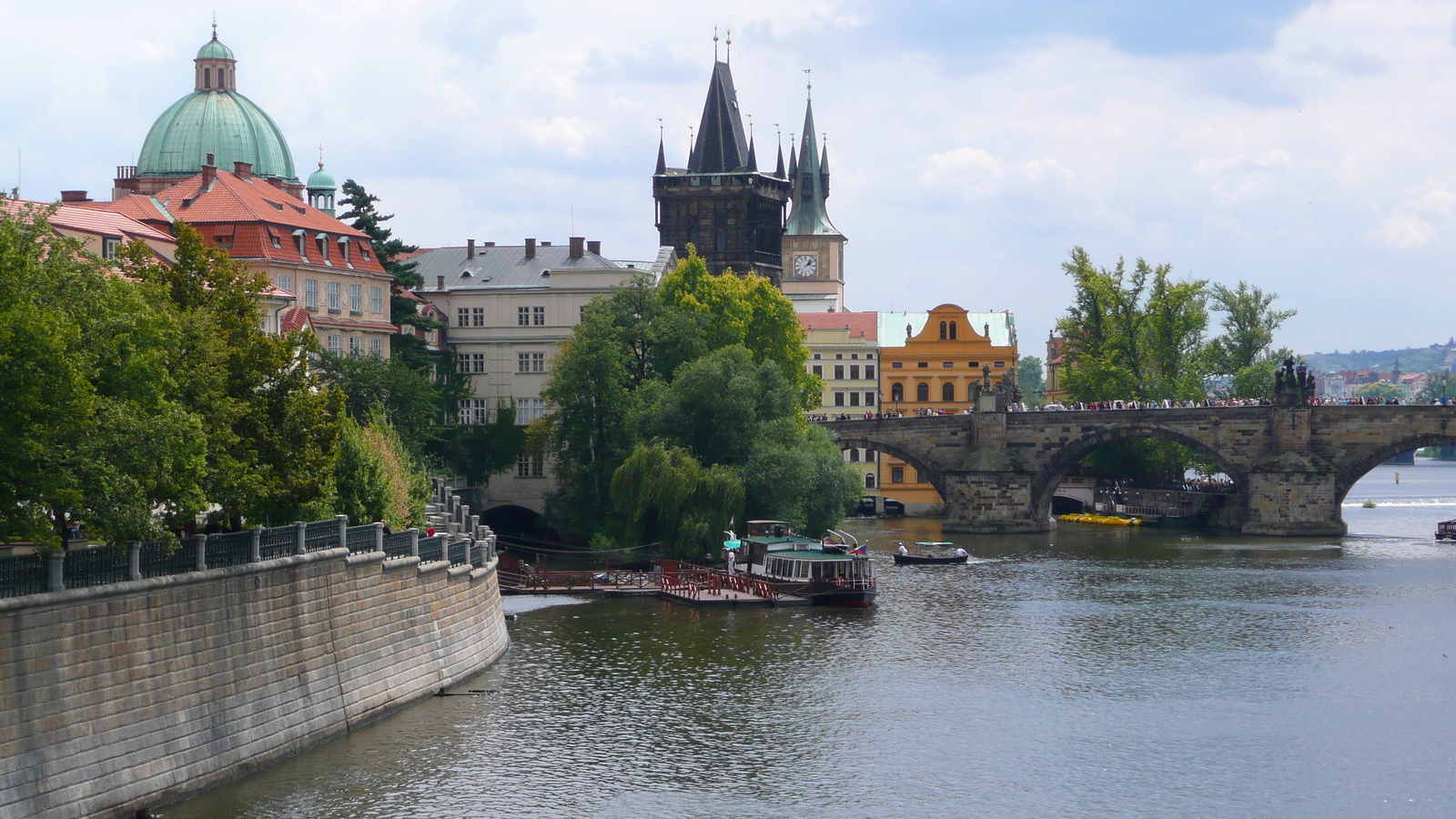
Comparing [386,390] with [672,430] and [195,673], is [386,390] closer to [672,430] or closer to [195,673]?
[672,430]

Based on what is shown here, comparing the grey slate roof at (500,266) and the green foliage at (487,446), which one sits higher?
the grey slate roof at (500,266)

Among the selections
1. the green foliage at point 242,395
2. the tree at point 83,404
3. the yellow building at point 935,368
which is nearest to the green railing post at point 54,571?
the tree at point 83,404

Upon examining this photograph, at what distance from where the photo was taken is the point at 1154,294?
11675 centimetres

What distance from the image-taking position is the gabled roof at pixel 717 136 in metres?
146

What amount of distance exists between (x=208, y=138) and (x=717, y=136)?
156ft

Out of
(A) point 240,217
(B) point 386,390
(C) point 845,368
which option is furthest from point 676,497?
(C) point 845,368

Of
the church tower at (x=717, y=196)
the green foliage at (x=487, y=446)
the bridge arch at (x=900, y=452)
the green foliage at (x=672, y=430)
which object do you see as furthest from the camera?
the church tower at (x=717, y=196)

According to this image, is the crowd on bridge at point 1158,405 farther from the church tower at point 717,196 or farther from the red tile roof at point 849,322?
the church tower at point 717,196

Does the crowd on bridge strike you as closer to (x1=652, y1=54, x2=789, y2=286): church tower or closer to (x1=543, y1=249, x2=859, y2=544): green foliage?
(x1=543, y1=249, x2=859, y2=544): green foliage

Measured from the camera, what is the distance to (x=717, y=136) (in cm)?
14612

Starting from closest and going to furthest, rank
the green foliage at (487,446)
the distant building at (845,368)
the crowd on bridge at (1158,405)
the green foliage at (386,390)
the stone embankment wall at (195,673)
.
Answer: the stone embankment wall at (195,673)
the green foliage at (386,390)
the green foliage at (487,446)
the crowd on bridge at (1158,405)
the distant building at (845,368)

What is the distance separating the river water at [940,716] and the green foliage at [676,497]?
735 cm

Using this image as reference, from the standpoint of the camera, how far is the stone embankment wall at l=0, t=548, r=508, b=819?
2825 centimetres

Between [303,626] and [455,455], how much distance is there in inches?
1960
